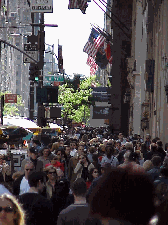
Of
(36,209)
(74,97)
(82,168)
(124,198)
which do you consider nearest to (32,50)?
(82,168)

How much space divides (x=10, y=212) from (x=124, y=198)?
1.38 meters

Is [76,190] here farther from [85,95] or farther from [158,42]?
[85,95]

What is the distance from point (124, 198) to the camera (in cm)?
339

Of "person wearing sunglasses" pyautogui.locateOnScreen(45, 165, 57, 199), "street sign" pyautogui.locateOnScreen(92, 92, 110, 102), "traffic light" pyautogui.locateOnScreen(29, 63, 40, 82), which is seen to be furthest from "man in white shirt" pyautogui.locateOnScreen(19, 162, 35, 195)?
"street sign" pyautogui.locateOnScreen(92, 92, 110, 102)

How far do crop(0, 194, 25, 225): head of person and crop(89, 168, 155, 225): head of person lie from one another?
1017 mm

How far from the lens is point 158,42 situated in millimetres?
34594

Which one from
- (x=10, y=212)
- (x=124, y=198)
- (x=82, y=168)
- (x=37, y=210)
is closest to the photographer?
(x=124, y=198)

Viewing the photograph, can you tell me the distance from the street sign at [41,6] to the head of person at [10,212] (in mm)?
27844

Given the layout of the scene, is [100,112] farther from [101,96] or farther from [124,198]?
[124,198]

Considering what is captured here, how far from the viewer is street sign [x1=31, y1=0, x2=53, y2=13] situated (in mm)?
32250

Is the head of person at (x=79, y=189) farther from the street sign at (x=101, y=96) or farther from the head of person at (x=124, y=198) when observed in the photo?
the street sign at (x=101, y=96)

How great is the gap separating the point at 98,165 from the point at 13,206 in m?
11.3

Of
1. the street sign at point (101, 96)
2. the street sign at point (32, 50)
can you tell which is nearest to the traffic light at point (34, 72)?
the street sign at point (32, 50)

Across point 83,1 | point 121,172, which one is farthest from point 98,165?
point 83,1
